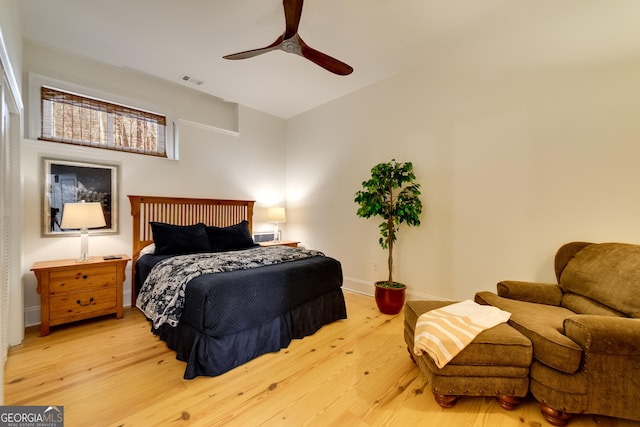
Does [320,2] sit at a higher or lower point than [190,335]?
higher

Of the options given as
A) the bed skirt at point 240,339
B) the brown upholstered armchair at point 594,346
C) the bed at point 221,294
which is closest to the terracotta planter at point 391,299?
the bed at point 221,294

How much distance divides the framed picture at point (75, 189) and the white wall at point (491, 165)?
2.89 meters

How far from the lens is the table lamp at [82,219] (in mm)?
2535

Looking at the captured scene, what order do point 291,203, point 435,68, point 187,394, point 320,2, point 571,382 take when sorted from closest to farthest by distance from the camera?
point 571,382 → point 187,394 → point 320,2 → point 435,68 → point 291,203

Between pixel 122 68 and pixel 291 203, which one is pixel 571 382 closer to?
pixel 291 203

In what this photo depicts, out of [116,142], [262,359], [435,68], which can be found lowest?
[262,359]

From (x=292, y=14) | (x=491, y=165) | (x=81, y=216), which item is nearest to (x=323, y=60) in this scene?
(x=292, y=14)

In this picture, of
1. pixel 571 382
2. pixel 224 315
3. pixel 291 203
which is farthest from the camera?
pixel 291 203

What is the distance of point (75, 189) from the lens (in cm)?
286

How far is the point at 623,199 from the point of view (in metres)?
2.06

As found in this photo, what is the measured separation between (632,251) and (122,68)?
521 cm

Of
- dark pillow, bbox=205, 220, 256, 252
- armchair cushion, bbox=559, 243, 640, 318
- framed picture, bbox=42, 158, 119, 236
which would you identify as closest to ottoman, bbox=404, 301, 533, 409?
armchair cushion, bbox=559, 243, 640, 318

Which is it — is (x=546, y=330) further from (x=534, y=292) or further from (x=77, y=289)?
(x=77, y=289)

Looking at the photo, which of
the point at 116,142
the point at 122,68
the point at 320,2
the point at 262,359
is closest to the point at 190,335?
the point at 262,359
